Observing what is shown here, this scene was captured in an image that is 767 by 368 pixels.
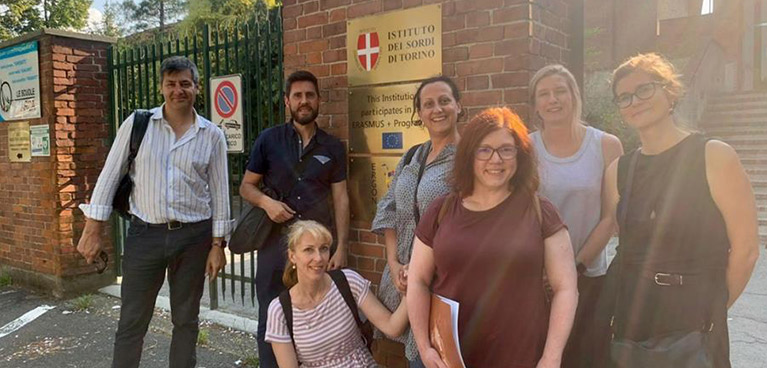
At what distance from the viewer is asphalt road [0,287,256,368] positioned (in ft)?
14.0

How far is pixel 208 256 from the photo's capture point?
3373 mm

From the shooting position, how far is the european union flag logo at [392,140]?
3436 mm

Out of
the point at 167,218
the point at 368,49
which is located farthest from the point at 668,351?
the point at 167,218

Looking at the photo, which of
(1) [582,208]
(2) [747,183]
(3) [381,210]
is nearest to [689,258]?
(2) [747,183]

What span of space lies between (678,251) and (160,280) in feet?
8.87

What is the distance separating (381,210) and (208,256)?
1201 millimetres

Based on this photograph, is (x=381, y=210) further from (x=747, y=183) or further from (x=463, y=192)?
(x=747, y=183)

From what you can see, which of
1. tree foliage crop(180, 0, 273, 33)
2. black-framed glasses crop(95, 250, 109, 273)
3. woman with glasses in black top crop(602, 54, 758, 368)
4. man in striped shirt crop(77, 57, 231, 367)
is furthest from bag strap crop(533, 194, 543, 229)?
tree foliage crop(180, 0, 273, 33)

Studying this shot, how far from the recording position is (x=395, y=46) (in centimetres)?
341

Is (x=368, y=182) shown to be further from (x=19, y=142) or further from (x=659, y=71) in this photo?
(x=19, y=142)

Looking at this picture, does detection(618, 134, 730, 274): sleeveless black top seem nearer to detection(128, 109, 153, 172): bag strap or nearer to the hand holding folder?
the hand holding folder

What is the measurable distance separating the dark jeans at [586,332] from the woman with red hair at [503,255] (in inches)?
18.3

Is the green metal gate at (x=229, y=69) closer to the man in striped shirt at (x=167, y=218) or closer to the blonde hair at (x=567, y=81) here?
the man in striped shirt at (x=167, y=218)

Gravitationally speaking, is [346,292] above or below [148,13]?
below
